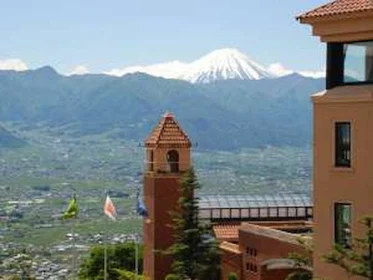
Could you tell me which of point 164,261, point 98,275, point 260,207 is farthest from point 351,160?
point 98,275

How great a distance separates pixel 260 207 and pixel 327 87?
24.6 m

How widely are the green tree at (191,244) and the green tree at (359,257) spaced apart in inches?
665

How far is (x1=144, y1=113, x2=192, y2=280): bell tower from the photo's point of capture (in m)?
43.6

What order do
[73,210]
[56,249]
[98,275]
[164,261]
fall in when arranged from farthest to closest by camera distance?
[56,249], [98,275], [164,261], [73,210]

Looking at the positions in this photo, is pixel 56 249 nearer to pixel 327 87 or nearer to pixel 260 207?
pixel 260 207

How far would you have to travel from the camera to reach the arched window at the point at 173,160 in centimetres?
4484

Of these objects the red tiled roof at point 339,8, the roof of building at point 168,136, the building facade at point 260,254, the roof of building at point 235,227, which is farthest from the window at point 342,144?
the roof of building at point 168,136

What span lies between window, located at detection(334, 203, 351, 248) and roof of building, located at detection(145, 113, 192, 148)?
848 inches

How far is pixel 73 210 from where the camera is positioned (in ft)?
118

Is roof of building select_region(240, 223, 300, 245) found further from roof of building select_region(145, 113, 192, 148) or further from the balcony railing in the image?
roof of building select_region(145, 113, 192, 148)

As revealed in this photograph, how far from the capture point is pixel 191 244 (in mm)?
39875

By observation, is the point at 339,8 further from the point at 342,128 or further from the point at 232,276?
the point at 232,276

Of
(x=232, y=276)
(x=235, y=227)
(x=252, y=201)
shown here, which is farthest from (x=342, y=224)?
(x=252, y=201)

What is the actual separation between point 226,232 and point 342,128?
22243mm
